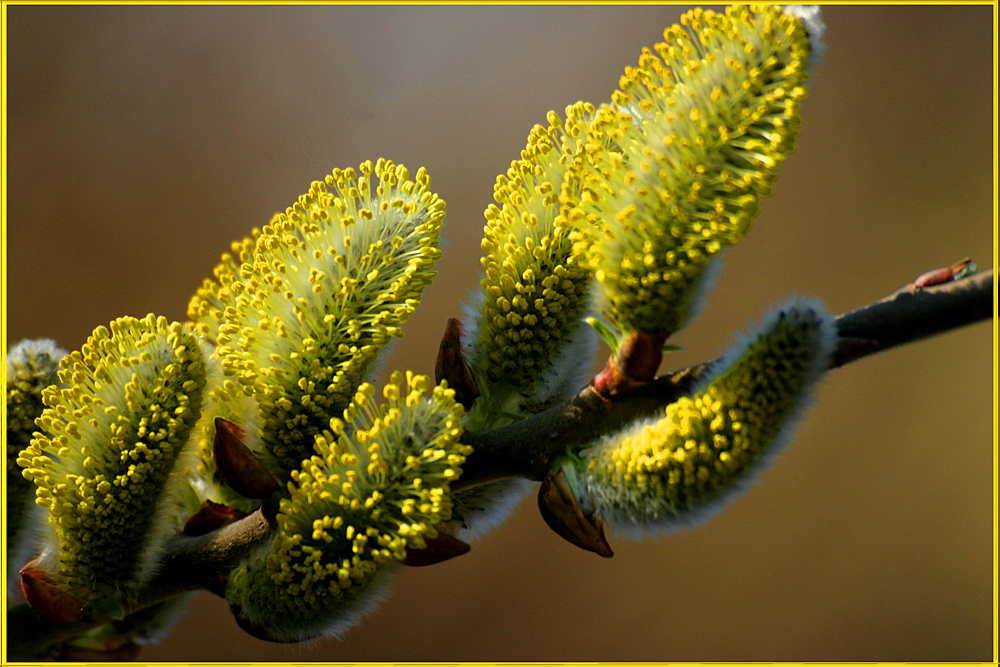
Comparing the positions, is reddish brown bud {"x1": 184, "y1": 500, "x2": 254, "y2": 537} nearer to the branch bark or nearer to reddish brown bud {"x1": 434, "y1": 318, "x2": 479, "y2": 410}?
the branch bark

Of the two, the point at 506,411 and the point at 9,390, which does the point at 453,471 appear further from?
the point at 9,390

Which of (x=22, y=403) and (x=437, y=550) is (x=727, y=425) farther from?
(x=22, y=403)

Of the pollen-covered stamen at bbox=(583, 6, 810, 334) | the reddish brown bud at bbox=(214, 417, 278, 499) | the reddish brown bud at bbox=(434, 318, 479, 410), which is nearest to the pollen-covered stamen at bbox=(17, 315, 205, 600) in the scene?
the reddish brown bud at bbox=(214, 417, 278, 499)

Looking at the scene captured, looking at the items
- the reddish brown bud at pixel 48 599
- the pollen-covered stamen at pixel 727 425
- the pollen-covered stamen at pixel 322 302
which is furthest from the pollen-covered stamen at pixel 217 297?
the pollen-covered stamen at pixel 727 425

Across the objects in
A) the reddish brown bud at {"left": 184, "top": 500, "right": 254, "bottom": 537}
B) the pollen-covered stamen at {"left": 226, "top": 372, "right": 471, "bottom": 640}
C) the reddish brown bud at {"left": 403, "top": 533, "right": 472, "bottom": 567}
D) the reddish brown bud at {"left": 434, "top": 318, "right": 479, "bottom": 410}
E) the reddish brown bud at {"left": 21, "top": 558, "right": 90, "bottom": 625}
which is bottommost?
the reddish brown bud at {"left": 21, "top": 558, "right": 90, "bottom": 625}

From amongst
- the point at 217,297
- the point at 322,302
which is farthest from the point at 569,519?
the point at 217,297

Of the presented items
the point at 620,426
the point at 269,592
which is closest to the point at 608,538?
the point at 620,426
